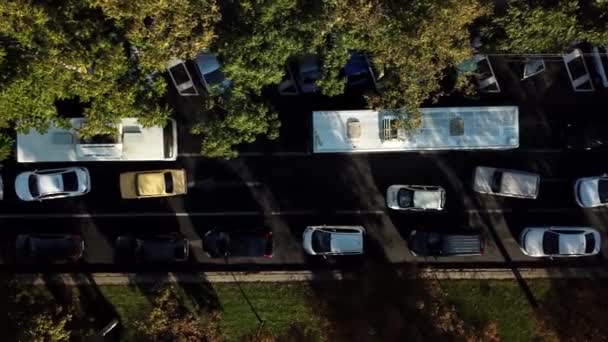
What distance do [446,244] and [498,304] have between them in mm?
4775

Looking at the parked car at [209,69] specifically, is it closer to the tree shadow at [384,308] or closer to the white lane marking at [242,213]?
the white lane marking at [242,213]

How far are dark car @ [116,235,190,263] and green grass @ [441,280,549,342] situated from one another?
48.3ft

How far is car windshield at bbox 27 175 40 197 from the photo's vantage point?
3086 cm

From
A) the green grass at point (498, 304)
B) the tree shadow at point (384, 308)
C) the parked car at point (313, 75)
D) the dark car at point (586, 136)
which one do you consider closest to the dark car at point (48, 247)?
the tree shadow at point (384, 308)

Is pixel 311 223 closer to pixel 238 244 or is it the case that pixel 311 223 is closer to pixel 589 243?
pixel 238 244

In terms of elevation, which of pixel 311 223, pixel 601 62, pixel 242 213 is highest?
pixel 601 62

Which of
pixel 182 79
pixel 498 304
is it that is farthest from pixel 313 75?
pixel 498 304

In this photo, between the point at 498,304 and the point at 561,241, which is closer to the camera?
the point at 561,241

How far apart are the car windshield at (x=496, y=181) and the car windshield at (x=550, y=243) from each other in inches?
146

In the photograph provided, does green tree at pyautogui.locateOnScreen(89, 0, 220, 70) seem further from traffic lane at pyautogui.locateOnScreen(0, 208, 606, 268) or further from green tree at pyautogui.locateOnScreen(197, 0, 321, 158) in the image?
traffic lane at pyautogui.locateOnScreen(0, 208, 606, 268)

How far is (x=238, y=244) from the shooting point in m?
31.1

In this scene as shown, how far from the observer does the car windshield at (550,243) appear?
31281mm

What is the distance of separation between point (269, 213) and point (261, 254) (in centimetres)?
243

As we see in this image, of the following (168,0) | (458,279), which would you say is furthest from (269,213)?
(168,0)
